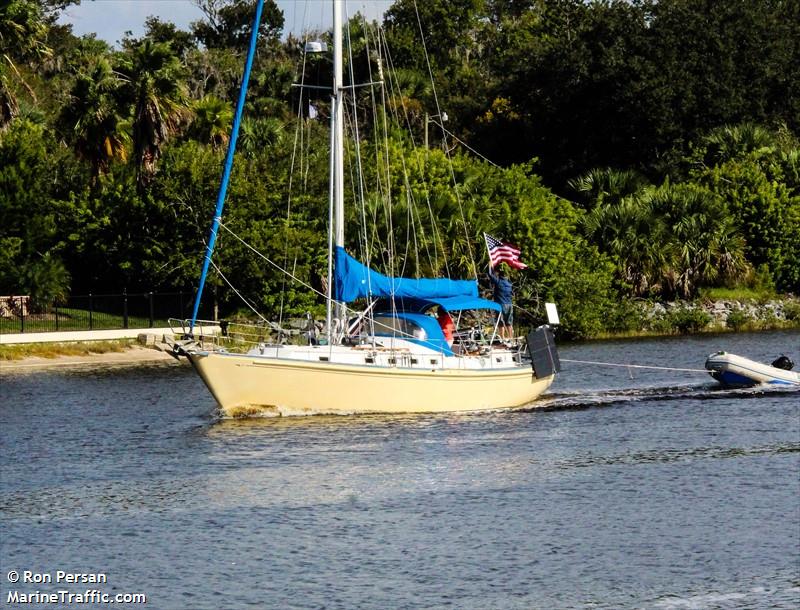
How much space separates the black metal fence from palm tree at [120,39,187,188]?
603 cm

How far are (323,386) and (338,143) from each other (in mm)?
6491

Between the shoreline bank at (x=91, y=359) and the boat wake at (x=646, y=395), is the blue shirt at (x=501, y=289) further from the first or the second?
the shoreline bank at (x=91, y=359)

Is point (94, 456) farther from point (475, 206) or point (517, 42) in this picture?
point (517, 42)

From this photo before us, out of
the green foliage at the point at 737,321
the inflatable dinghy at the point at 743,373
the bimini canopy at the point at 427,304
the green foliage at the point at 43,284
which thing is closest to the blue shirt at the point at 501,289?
the bimini canopy at the point at 427,304

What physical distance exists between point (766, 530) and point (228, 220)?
124ft

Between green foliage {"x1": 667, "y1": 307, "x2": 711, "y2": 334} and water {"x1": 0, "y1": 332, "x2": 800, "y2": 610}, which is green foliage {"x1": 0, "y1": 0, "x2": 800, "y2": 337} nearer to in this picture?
green foliage {"x1": 667, "y1": 307, "x2": 711, "y2": 334}

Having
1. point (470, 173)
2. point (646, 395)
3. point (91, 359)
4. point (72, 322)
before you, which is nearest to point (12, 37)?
point (72, 322)

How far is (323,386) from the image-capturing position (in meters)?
35.2

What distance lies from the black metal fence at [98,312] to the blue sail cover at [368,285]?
23069 millimetres

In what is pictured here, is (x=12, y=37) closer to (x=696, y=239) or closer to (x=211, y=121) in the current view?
(x=211, y=121)

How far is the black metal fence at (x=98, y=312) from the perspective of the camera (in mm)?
57375

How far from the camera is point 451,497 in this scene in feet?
91.5

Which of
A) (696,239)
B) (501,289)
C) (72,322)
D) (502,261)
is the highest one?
(696,239)

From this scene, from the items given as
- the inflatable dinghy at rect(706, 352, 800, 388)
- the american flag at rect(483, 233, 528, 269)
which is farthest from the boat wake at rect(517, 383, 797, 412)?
the american flag at rect(483, 233, 528, 269)
